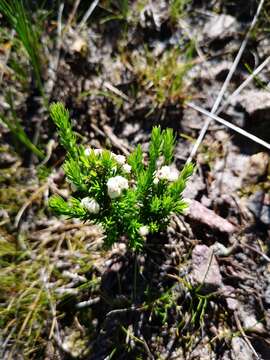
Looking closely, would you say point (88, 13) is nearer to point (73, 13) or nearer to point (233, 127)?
point (73, 13)

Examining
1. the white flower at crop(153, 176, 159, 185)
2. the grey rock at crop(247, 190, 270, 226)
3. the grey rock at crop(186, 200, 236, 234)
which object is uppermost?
the white flower at crop(153, 176, 159, 185)

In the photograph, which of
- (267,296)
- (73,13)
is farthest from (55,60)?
(267,296)

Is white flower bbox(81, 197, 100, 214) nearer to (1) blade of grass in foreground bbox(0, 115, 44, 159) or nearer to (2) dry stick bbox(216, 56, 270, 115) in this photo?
(1) blade of grass in foreground bbox(0, 115, 44, 159)

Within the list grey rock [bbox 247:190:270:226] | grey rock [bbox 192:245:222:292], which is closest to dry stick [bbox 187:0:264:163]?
grey rock [bbox 247:190:270:226]

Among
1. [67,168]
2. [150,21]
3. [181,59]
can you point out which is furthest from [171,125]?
[67,168]

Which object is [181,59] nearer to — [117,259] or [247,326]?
[117,259]

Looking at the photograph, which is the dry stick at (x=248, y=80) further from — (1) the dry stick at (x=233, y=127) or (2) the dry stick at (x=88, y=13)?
(2) the dry stick at (x=88, y=13)

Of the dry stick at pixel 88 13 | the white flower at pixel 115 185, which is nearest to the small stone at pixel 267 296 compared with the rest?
the white flower at pixel 115 185
